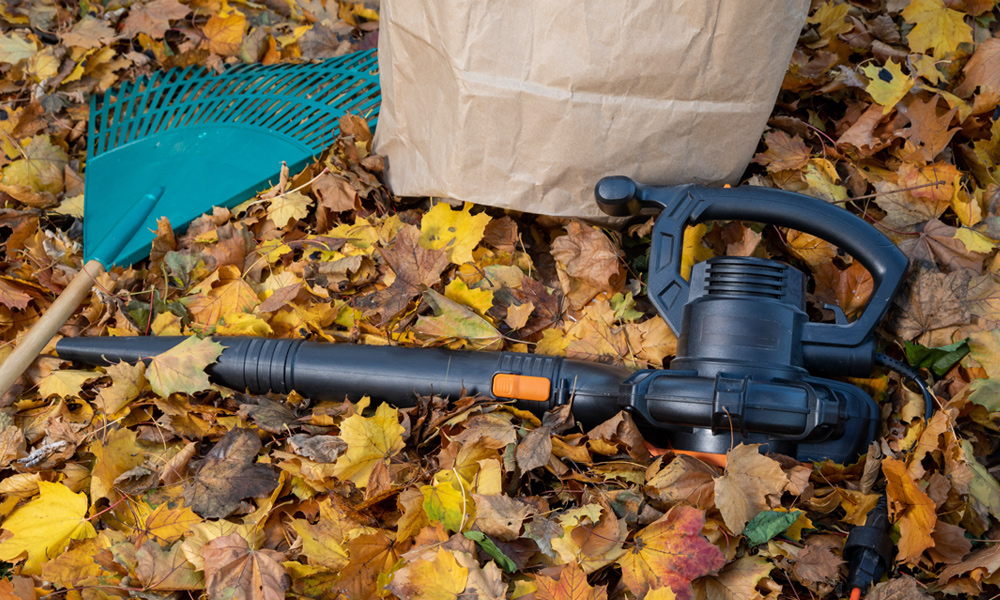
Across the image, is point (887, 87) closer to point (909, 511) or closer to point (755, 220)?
point (755, 220)

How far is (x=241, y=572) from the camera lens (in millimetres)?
1118

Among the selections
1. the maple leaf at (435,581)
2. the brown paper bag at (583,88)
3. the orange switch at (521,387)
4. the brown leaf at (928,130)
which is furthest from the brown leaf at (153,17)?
the brown leaf at (928,130)

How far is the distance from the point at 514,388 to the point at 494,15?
69 cm

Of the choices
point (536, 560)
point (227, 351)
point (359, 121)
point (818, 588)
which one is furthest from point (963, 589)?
point (359, 121)

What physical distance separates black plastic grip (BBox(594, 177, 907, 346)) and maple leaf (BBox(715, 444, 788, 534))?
0.87ft

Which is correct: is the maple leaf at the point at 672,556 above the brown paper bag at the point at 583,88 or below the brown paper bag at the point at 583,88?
below

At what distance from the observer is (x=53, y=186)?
1.81m

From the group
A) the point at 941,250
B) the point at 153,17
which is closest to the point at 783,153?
the point at 941,250

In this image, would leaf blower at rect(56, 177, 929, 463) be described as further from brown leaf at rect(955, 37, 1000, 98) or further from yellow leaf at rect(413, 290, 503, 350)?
brown leaf at rect(955, 37, 1000, 98)

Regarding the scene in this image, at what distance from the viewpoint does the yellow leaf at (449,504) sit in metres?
1.12

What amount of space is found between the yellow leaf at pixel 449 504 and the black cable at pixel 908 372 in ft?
2.57

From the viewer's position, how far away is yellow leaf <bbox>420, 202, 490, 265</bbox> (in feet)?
4.90

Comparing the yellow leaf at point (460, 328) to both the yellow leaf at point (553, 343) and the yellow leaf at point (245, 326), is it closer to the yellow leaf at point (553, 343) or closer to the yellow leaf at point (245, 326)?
the yellow leaf at point (553, 343)

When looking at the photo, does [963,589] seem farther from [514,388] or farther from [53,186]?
[53,186]
